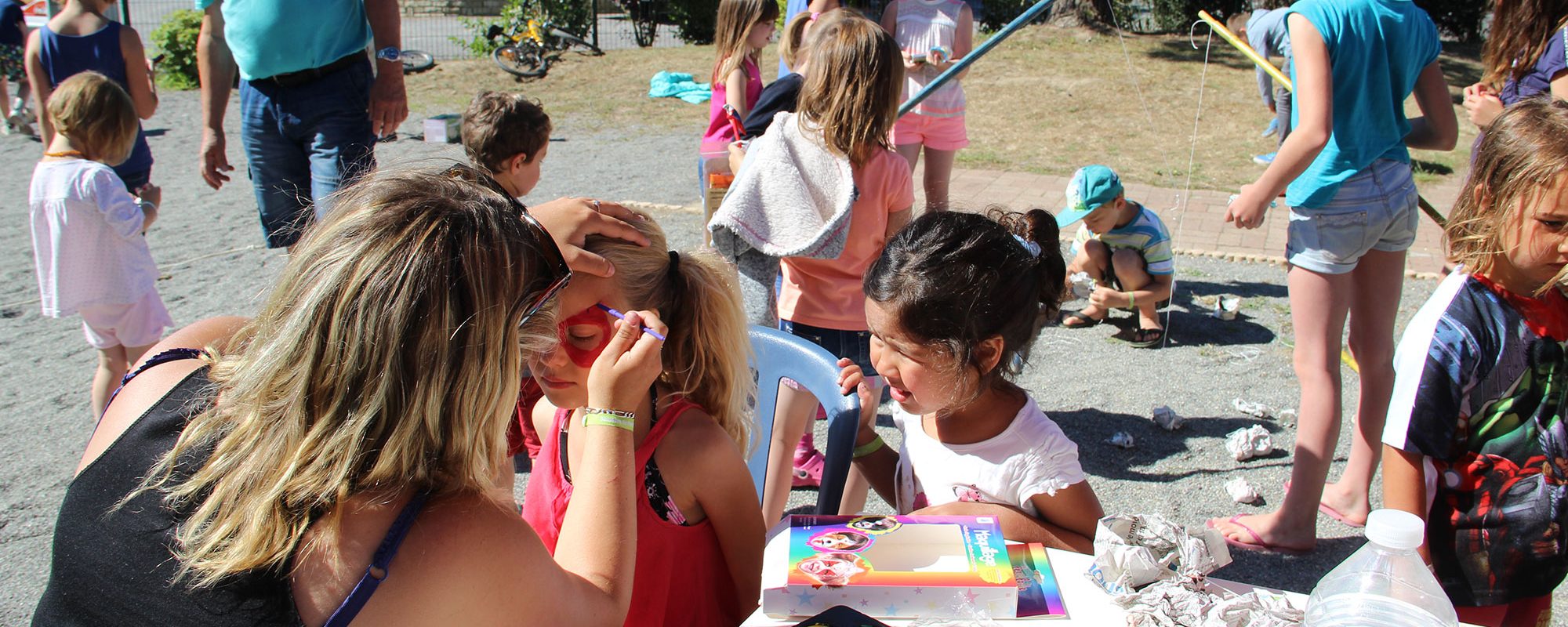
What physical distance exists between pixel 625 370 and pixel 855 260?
1478 mm

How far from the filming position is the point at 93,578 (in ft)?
4.24

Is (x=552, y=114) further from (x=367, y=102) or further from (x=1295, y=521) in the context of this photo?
(x=1295, y=521)

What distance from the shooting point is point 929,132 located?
510 cm

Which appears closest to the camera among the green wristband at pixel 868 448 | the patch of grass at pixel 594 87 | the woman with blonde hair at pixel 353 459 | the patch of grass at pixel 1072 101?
the woman with blonde hair at pixel 353 459

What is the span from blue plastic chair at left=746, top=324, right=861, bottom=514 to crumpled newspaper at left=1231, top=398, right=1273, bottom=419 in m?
2.24

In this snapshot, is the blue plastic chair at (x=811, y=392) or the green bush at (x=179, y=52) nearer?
the blue plastic chair at (x=811, y=392)

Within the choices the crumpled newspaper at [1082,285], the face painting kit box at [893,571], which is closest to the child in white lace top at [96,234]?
the face painting kit box at [893,571]

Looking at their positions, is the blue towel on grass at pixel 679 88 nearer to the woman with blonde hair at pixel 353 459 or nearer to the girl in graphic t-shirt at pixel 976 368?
the girl in graphic t-shirt at pixel 976 368

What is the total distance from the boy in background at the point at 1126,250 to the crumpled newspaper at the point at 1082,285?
0.90ft

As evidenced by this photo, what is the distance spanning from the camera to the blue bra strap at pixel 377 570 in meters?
1.23

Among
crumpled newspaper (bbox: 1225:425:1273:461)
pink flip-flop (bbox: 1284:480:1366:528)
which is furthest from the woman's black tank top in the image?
crumpled newspaper (bbox: 1225:425:1273:461)

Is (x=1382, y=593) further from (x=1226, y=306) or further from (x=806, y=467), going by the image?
(x=1226, y=306)

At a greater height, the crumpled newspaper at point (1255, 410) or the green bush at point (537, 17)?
the green bush at point (537, 17)

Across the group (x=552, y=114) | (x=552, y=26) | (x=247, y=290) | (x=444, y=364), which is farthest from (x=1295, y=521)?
(x=552, y=26)
